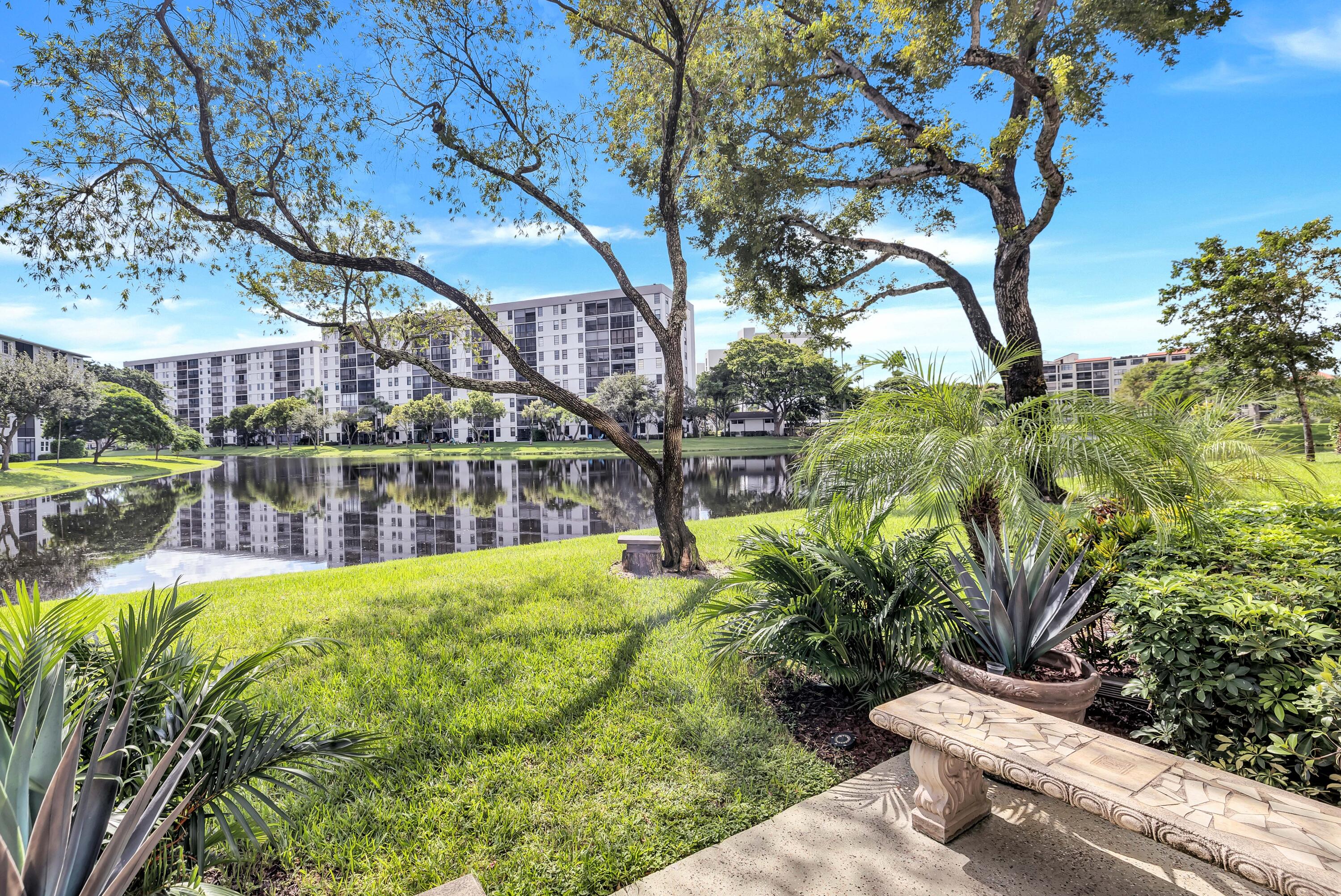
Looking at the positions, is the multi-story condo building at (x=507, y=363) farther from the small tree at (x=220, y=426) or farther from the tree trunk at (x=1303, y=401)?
the tree trunk at (x=1303, y=401)

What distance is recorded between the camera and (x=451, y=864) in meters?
2.58

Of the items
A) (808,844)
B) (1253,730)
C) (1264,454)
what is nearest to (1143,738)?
(1253,730)

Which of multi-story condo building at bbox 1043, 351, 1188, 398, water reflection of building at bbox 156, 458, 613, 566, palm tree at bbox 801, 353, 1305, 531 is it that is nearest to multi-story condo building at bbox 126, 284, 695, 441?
water reflection of building at bbox 156, 458, 613, 566

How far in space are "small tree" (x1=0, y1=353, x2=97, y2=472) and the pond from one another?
7301 millimetres

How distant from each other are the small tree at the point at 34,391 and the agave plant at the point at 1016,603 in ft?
149

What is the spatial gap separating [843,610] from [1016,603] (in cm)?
Answer: 106

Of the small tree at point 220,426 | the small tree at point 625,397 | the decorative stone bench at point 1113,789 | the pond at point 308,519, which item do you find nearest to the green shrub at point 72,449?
the pond at point 308,519

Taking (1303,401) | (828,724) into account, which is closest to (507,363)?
(1303,401)

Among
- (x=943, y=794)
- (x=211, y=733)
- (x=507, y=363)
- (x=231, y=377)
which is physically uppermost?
(x=231, y=377)

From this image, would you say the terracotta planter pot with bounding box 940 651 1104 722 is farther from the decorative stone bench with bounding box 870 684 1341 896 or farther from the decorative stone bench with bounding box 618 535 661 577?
the decorative stone bench with bounding box 618 535 661 577

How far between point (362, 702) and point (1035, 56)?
39.9ft

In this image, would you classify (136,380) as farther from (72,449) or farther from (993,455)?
(993,455)

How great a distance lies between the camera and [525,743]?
141 inches

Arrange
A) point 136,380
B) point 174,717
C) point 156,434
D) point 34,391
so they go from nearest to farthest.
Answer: point 174,717, point 34,391, point 156,434, point 136,380
